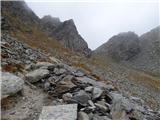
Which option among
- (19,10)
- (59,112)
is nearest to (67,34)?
(19,10)

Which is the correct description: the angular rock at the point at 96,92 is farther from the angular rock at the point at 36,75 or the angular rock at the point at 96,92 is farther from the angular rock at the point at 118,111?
the angular rock at the point at 36,75

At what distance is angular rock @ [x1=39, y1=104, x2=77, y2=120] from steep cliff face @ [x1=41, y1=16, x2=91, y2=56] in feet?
309

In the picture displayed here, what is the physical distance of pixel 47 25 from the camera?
414 feet

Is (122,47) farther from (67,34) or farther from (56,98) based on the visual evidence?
(56,98)

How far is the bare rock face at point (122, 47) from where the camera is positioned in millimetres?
161875

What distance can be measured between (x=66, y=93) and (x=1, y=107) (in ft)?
10.5

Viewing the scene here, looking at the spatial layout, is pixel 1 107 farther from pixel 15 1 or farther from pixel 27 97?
pixel 15 1

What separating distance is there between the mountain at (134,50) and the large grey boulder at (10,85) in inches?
4818

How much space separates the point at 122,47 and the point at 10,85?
6029 inches

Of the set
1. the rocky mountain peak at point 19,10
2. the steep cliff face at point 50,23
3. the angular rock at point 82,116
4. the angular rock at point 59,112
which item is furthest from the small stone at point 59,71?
the steep cliff face at point 50,23

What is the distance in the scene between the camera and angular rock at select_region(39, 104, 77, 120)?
Answer: 14.3 meters

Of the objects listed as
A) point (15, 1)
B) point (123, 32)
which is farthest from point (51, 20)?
point (123, 32)

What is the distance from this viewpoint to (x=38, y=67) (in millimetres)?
19938

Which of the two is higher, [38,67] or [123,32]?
[123,32]
